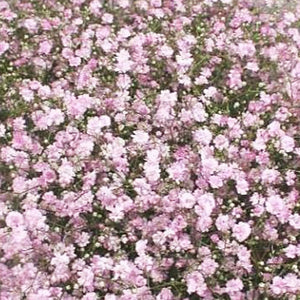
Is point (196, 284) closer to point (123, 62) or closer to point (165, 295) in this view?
point (165, 295)

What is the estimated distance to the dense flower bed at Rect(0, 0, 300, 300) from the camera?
3.51 metres

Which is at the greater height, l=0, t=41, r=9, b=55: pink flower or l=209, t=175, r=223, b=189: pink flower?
l=0, t=41, r=9, b=55: pink flower

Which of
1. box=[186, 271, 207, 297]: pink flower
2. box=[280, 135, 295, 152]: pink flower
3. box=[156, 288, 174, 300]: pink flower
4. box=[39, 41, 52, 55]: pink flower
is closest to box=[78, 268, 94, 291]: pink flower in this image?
box=[156, 288, 174, 300]: pink flower

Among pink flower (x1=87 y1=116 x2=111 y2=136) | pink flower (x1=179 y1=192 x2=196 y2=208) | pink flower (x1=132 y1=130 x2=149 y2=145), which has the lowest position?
pink flower (x1=179 y1=192 x2=196 y2=208)

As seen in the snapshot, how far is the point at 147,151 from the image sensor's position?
388 centimetres

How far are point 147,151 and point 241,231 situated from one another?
0.67m

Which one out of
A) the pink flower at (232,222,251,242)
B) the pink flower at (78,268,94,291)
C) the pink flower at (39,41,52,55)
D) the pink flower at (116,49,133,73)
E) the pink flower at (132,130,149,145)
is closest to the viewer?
the pink flower at (78,268,94,291)

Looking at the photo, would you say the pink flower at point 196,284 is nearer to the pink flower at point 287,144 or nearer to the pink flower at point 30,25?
the pink flower at point 287,144

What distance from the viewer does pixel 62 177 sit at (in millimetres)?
3729

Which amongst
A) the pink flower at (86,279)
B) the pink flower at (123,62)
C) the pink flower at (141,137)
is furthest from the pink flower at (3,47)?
the pink flower at (86,279)

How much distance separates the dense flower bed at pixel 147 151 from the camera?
138 inches

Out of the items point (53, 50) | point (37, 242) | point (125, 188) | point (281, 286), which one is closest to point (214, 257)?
point (281, 286)

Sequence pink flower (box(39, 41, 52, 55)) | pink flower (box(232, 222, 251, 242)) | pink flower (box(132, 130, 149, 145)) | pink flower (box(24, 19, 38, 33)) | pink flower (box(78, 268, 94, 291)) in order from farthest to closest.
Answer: pink flower (box(24, 19, 38, 33)) < pink flower (box(39, 41, 52, 55)) < pink flower (box(132, 130, 149, 145)) < pink flower (box(232, 222, 251, 242)) < pink flower (box(78, 268, 94, 291))

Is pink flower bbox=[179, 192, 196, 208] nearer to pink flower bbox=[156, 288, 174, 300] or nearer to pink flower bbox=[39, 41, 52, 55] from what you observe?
pink flower bbox=[156, 288, 174, 300]
